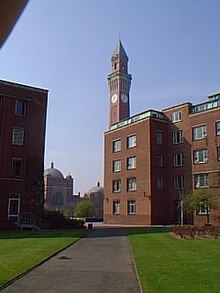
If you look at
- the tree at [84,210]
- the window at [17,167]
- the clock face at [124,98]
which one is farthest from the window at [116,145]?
the clock face at [124,98]

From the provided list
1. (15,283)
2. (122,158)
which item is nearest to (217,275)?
(15,283)

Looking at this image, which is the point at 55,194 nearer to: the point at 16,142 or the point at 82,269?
the point at 16,142

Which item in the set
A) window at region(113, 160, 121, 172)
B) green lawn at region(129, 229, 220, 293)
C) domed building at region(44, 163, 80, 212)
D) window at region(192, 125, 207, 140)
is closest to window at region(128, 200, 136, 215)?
window at region(113, 160, 121, 172)

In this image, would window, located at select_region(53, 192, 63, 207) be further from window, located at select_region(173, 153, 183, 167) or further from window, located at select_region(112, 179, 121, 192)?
window, located at select_region(173, 153, 183, 167)

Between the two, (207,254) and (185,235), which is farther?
(185,235)

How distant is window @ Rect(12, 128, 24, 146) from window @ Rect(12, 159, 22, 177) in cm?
192

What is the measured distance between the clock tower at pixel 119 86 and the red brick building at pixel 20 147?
61.5 metres

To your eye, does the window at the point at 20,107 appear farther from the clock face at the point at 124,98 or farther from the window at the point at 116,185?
the clock face at the point at 124,98

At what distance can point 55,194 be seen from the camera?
4343 inches

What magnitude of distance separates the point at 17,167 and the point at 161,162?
23372 millimetres

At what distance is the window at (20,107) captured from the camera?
42522 millimetres

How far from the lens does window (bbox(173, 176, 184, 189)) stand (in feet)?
178

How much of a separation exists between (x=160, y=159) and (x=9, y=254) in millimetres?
42649

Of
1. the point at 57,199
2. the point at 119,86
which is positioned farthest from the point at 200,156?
the point at 57,199
